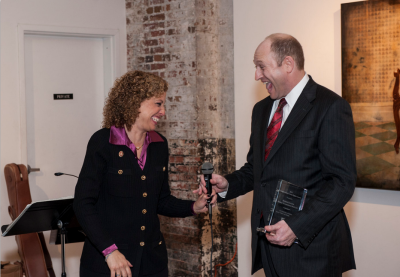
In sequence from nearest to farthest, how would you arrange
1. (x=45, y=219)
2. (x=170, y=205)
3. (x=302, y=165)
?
(x=302, y=165)
(x=170, y=205)
(x=45, y=219)

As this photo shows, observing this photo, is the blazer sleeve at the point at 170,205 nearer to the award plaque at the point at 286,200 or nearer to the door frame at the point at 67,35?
the award plaque at the point at 286,200

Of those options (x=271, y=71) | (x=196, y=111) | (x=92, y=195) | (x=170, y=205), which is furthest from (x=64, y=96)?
(x=271, y=71)

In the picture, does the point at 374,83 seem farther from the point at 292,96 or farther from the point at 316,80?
the point at 292,96

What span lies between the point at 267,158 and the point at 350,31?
1.54 m

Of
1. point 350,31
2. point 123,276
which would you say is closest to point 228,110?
point 350,31

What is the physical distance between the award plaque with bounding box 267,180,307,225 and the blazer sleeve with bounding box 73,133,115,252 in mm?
832

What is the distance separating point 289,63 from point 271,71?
0.10 metres

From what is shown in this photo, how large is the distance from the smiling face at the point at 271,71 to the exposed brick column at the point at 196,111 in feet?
5.94

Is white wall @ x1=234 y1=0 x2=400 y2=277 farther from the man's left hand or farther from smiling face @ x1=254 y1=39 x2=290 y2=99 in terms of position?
the man's left hand

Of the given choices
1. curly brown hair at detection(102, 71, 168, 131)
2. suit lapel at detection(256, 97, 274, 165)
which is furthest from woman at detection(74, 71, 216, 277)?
suit lapel at detection(256, 97, 274, 165)

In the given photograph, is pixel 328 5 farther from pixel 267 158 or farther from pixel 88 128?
pixel 88 128

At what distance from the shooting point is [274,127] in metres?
2.29

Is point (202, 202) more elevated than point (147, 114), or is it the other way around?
Answer: point (147, 114)

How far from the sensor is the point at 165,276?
2.41 metres
